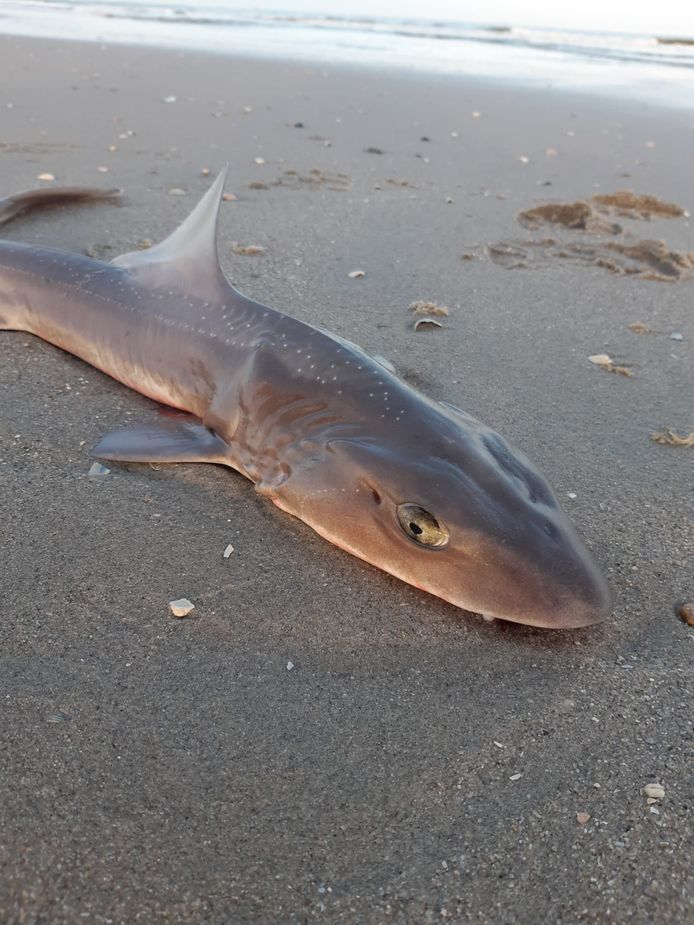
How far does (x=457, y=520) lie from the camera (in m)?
2.24

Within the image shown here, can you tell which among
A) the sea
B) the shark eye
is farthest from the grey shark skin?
the sea

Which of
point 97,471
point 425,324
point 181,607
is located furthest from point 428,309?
point 181,607

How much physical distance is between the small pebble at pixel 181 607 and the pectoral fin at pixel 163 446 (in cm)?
71

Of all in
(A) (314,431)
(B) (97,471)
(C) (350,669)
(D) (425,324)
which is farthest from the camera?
(D) (425,324)

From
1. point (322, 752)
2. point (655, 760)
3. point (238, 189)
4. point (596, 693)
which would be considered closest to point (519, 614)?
point (596, 693)

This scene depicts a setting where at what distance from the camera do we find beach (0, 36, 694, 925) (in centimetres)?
160

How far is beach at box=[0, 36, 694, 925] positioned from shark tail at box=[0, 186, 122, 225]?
37 centimetres

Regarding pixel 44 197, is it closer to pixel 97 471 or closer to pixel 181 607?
pixel 97 471

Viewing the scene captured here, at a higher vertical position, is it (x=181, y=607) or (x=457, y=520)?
(x=457, y=520)

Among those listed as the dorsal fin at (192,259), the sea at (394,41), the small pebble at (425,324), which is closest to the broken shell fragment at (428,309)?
the small pebble at (425,324)

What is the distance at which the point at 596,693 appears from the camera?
2.07 metres

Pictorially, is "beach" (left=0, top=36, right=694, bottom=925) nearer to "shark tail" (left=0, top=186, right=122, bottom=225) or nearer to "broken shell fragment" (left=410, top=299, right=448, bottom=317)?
"broken shell fragment" (left=410, top=299, right=448, bottom=317)

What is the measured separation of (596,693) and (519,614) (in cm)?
27

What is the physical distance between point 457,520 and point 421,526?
4.1 inches
